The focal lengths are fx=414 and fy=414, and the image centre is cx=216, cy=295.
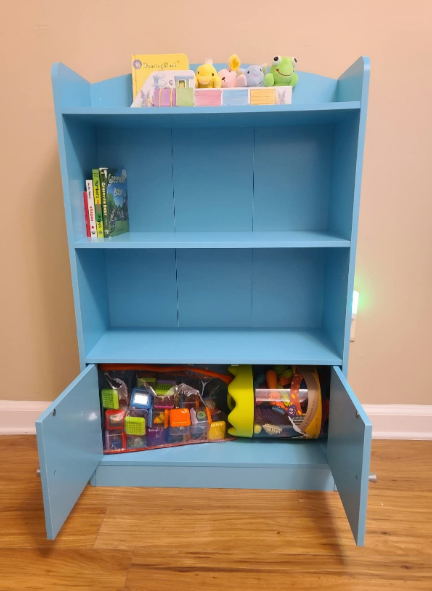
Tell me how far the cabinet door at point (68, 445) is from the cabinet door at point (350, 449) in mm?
724

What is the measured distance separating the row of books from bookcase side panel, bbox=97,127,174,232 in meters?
0.09

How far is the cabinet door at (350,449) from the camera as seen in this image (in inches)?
38.2

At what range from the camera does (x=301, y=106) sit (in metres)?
1.11

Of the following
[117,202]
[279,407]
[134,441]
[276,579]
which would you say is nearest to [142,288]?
[117,202]

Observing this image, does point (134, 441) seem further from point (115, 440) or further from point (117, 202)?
point (117, 202)

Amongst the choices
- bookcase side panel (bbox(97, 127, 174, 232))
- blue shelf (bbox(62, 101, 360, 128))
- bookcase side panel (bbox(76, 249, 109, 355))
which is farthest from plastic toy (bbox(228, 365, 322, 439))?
blue shelf (bbox(62, 101, 360, 128))

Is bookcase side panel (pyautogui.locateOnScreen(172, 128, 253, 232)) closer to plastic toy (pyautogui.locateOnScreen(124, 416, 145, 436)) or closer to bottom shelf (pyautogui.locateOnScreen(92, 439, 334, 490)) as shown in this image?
plastic toy (pyautogui.locateOnScreen(124, 416, 145, 436))

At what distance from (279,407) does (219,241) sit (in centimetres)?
58

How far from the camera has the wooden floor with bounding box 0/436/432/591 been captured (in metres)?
1.04

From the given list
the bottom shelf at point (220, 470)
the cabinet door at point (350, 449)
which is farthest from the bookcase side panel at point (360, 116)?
the bottom shelf at point (220, 470)

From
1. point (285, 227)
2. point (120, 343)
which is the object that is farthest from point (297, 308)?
point (120, 343)

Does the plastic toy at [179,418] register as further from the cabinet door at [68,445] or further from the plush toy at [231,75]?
the plush toy at [231,75]

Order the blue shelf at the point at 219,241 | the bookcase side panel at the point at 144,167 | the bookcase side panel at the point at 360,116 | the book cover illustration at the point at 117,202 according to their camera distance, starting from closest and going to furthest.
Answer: the bookcase side panel at the point at 360,116 < the blue shelf at the point at 219,241 < the book cover illustration at the point at 117,202 < the bookcase side panel at the point at 144,167

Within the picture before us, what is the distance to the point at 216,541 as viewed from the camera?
115 centimetres
